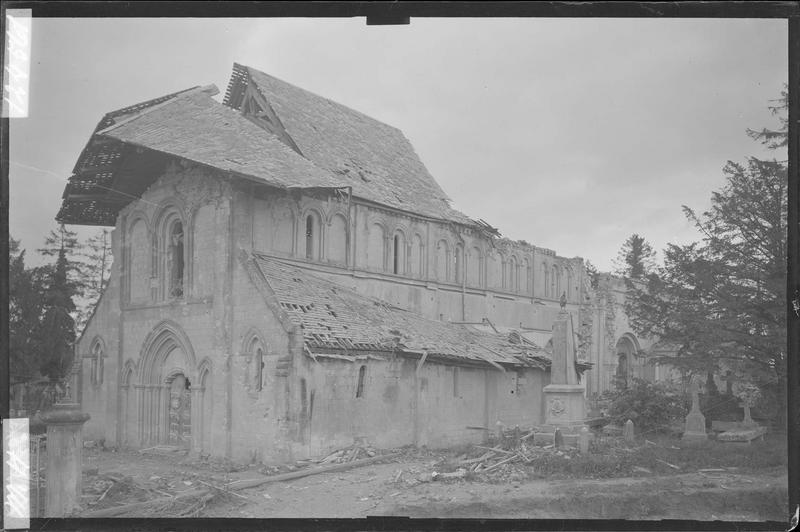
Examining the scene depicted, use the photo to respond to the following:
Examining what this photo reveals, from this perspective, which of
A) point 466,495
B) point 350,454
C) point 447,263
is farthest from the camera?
point 447,263

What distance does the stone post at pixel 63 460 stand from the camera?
11602 mm

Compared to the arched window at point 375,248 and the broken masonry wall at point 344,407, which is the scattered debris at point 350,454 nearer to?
the broken masonry wall at point 344,407

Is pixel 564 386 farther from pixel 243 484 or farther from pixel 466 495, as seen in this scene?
pixel 243 484

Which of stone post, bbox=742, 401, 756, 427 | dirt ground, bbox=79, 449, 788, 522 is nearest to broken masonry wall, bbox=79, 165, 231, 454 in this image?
dirt ground, bbox=79, 449, 788, 522

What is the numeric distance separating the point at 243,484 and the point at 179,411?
4.22m

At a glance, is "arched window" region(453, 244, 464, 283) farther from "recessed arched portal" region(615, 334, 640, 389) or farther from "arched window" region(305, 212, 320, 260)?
"recessed arched portal" region(615, 334, 640, 389)

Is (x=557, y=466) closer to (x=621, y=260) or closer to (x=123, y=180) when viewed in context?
(x=621, y=260)

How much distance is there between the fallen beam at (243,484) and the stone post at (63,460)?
1.22 ft

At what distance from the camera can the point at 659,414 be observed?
16.9 metres

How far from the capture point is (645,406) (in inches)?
678

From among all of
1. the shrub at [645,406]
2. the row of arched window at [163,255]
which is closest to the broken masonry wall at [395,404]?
the shrub at [645,406]

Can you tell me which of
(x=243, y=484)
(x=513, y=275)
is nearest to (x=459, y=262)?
(x=513, y=275)

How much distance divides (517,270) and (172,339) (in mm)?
7895

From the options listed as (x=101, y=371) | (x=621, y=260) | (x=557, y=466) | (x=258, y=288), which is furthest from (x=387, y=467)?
(x=101, y=371)
